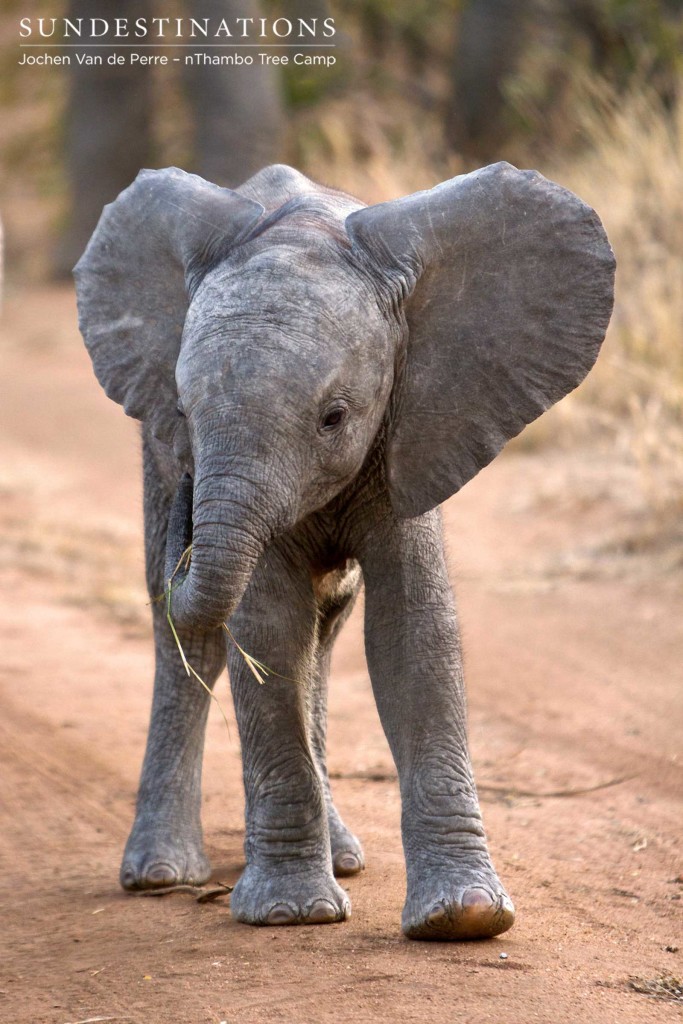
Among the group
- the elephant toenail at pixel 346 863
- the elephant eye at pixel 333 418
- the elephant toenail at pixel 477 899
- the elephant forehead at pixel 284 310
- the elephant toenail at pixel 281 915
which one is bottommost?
the elephant toenail at pixel 281 915

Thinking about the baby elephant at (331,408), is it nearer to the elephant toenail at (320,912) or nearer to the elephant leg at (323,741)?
the elephant toenail at (320,912)

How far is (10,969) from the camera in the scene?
12.5 ft

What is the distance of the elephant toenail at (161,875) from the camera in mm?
4547

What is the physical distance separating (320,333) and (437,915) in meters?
1.47

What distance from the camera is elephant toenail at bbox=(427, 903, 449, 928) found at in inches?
148

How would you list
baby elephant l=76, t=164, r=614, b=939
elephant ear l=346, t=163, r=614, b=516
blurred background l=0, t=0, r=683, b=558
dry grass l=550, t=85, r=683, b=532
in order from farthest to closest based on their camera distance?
1. blurred background l=0, t=0, r=683, b=558
2. dry grass l=550, t=85, r=683, b=532
3. elephant ear l=346, t=163, r=614, b=516
4. baby elephant l=76, t=164, r=614, b=939

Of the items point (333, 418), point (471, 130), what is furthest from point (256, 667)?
point (471, 130)

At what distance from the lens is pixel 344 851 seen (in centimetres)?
459

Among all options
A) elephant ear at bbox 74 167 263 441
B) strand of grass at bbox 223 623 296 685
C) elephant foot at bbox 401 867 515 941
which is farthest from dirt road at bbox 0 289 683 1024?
elephant ear at bbox 74 167 263 441

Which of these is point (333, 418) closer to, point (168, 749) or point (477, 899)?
point (477, 899)

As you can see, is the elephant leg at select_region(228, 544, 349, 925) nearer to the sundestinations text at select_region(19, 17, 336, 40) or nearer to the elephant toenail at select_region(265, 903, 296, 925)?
the elephant toenail at select_region(265, 903, 296, 925)

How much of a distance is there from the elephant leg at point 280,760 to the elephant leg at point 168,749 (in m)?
0.57

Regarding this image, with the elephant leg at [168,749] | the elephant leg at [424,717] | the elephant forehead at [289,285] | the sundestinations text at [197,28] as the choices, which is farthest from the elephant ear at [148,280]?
the sundestinations text at [197,28]

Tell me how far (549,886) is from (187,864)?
110cm
